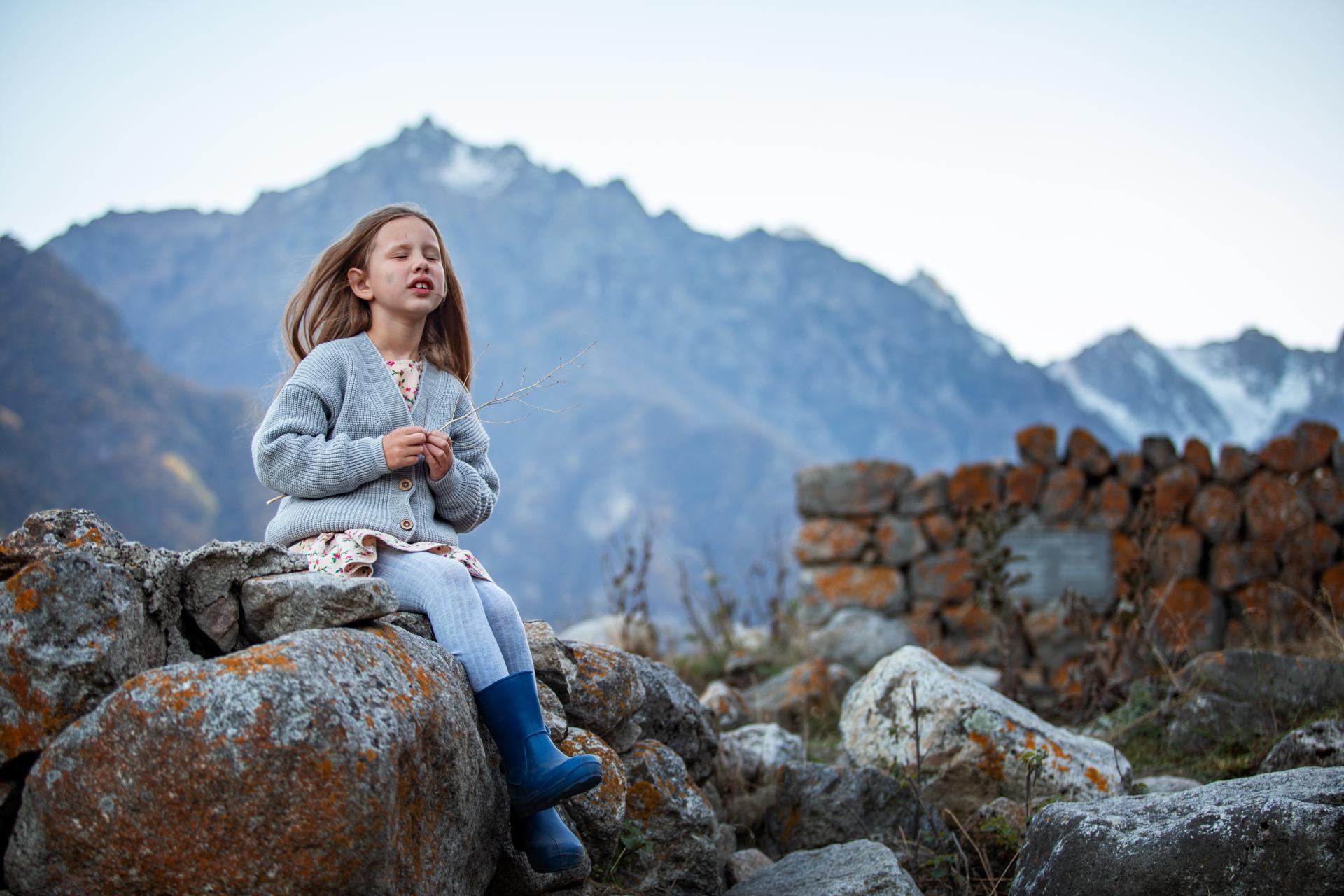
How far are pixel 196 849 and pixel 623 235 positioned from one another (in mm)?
109372

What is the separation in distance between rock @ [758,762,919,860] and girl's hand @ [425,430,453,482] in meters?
1.60

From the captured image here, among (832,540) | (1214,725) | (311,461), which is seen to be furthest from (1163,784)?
(832,540)

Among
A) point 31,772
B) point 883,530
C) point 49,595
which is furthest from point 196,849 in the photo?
point 883,530

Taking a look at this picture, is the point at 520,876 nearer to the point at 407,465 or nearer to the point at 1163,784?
the point at 407,465

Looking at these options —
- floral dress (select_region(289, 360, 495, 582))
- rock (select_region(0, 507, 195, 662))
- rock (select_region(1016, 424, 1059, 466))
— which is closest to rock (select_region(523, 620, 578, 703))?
floral dress (select_region(289, 360, 495, 582))

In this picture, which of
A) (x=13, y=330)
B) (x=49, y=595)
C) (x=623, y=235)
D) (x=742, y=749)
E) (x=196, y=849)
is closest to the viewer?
(x=196, y=849)

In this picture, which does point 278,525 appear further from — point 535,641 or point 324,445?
point 535,641

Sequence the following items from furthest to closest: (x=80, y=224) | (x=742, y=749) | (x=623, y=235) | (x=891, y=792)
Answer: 1. (x=623, y=235)
2. (x=80, y=224)
3. (x=742, y=749)
4. (x=891, y=792)

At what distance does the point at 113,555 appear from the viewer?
1891mm

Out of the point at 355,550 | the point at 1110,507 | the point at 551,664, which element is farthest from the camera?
the point at 1110,507

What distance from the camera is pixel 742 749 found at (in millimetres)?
3588

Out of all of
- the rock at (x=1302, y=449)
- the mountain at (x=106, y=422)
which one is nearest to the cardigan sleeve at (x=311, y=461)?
the rock at (x=1302, y=449)

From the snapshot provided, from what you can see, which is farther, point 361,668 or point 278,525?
point 278,525

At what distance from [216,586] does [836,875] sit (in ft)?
5.31
